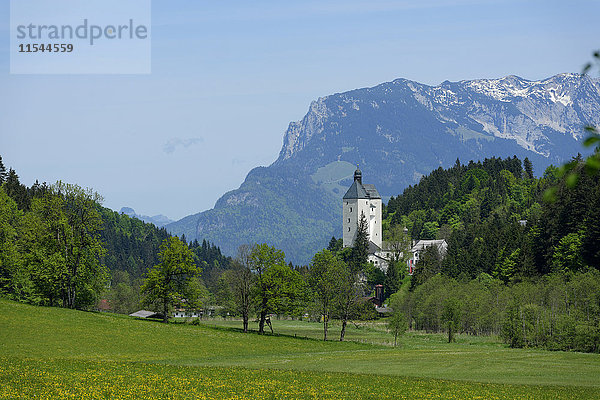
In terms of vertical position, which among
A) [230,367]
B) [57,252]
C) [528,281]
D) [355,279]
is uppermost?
[57,252]

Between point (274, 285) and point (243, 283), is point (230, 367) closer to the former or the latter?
point (274, 285)

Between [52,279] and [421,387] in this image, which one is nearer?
[421,387]

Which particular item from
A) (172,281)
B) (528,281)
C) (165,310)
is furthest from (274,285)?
(528,281)

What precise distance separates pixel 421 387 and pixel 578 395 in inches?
294

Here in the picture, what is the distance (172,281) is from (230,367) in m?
35.8

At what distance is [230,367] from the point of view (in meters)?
44.0

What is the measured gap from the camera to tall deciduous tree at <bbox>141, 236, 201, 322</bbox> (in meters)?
77.1

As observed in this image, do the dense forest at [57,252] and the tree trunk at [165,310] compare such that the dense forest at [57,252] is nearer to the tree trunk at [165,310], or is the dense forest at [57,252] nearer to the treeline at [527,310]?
the tree trunk at [165,310]

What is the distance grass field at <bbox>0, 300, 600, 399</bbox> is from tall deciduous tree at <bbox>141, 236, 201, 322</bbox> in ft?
15.0

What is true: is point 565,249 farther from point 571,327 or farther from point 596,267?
point 571,327

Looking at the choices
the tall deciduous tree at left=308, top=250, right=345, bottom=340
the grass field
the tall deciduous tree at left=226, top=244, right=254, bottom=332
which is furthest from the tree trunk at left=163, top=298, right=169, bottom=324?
the tall deciduous tree at left=308, top=250, right=345, bottom=340

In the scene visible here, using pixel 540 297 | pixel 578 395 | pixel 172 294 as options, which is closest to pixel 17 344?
pixel 172 294

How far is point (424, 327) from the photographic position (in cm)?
11312

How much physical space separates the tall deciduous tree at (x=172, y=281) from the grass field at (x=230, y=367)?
4.56 metres
